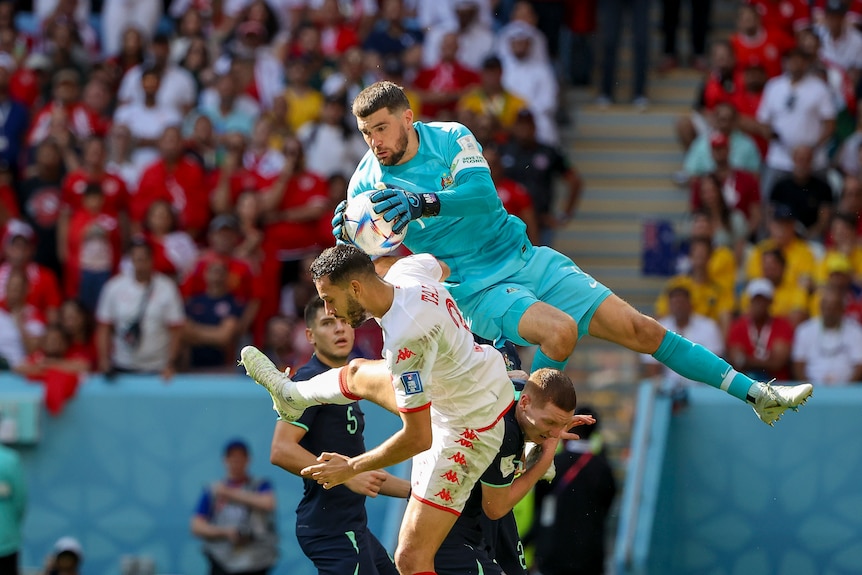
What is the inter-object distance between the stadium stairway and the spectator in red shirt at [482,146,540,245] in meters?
1.33

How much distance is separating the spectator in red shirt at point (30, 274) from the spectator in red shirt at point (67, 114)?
1.85 m

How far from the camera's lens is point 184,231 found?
14734 mm

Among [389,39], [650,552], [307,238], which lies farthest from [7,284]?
[650,552]

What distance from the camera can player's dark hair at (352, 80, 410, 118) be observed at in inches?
315

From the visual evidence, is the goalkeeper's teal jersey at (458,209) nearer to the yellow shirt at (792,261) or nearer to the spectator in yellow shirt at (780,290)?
the spectator in yellow shirt at (780,290)

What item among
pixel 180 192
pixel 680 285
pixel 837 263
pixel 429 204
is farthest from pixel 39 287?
pixel 429 204

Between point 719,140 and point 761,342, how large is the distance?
256 cm

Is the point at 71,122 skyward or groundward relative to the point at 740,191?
skyward

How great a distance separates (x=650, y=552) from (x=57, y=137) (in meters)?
7.28

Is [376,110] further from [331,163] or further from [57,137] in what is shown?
[57,137]

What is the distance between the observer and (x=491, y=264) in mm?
8672

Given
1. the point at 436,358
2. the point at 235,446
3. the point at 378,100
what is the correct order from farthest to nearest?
the point at 235,446, the point at 378,100, the point at 436,358

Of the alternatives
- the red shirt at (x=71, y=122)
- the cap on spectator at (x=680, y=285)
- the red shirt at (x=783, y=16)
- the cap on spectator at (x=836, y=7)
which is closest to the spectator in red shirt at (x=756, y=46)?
the red shirt at (x=783, y=16)

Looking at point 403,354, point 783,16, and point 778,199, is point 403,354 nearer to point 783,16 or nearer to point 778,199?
point 778,199
